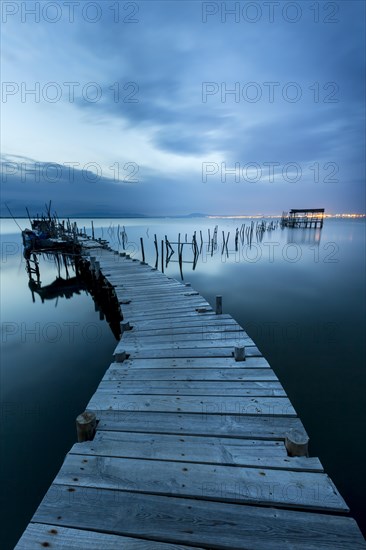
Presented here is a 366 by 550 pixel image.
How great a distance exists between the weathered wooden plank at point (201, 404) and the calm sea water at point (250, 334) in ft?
7.80

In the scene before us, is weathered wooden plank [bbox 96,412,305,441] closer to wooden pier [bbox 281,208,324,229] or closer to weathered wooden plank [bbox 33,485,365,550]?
weathered wooden plank [bbox 33,485,365,550]

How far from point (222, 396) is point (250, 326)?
7.79m

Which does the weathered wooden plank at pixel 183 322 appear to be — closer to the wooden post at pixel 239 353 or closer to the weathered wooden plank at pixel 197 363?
the weathered wooden plank at pixel 197 363

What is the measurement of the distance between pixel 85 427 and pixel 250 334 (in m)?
8.55

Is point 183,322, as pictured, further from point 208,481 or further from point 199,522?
point 199,522

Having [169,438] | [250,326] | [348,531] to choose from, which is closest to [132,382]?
[169,438]

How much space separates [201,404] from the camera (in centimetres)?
419

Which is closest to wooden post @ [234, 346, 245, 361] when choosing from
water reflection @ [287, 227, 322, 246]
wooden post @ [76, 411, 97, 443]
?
wooden post @ [76, 411, 97, 443]

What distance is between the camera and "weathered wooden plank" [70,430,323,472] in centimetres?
310

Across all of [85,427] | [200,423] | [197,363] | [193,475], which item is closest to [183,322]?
[197,363]

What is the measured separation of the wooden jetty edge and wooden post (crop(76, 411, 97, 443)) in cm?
4

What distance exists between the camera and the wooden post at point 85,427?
351 centimetres

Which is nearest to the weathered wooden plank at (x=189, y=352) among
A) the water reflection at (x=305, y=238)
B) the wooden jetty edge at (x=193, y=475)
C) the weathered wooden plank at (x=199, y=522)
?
the wooden jetty edge at (x=193, y=475)

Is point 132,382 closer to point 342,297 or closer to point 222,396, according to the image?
point 222,396
